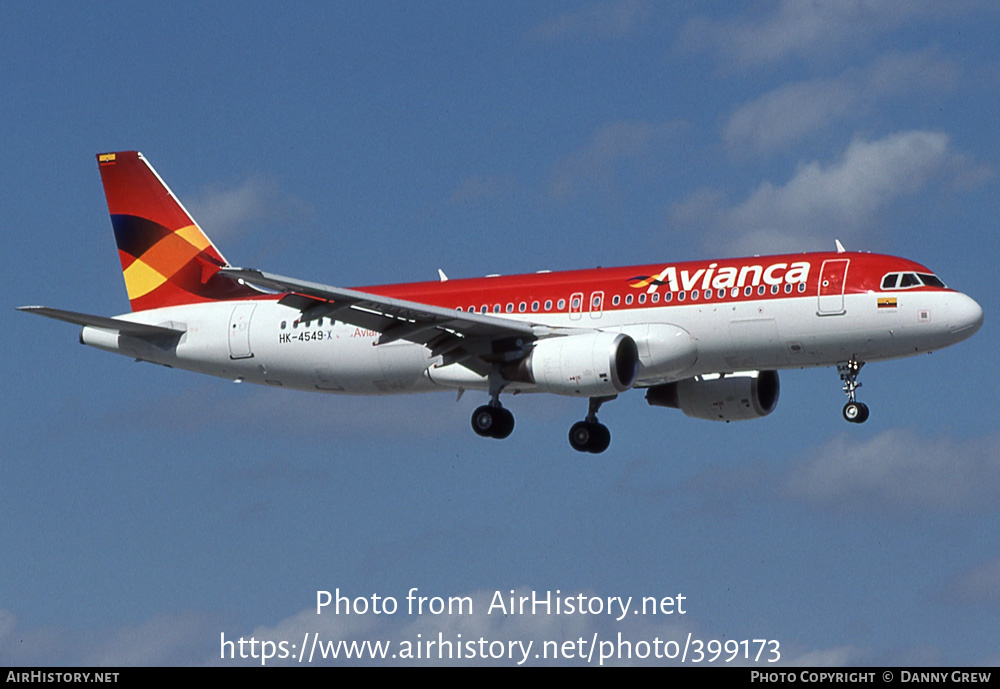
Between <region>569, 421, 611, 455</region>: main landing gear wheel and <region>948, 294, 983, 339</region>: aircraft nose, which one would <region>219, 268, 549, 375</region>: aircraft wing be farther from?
<region>948, 294, 983, 339</region>: aircraft nose

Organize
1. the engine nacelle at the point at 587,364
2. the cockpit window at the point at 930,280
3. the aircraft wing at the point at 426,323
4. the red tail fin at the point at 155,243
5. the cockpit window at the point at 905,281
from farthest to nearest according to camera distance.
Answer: the red tail fin at the point at 155,243 < the aircraft wing at the point at 426,323 < the engine nacelle at the point at 587,364 < the cockpit window at the point at 930,280 < the cockpit window at the point at 905,281

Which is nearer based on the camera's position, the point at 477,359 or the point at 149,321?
the point at 477,359

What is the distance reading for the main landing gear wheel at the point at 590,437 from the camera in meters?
50.7

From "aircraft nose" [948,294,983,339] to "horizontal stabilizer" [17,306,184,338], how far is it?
25.2 metres

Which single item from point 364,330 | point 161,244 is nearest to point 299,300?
point 364,330

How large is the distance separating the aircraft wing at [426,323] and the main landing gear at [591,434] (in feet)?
15.4

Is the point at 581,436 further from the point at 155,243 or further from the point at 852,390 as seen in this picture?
the point at 155,243

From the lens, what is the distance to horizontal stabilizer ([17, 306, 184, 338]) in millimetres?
48169

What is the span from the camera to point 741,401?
5097cm

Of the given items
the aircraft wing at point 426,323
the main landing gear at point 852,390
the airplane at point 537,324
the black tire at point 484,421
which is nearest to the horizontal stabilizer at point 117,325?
the airplane at point 537,324

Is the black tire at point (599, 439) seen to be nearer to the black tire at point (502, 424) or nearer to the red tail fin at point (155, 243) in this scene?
the black tire at point (502, 424)

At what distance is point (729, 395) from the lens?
5106cm

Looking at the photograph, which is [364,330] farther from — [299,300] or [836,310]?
[836,310]
